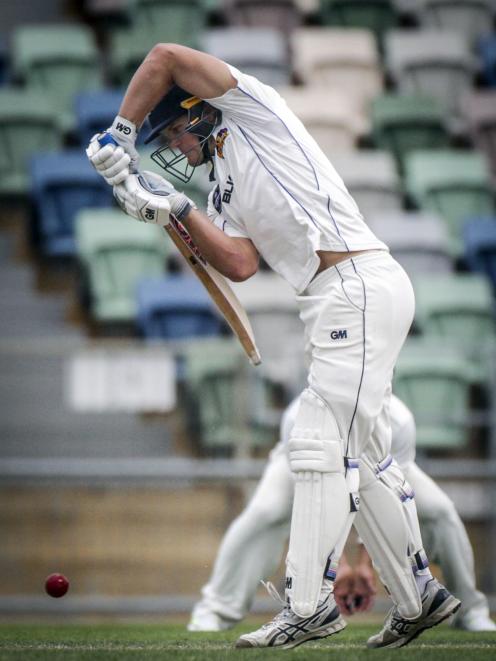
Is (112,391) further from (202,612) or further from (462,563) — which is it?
(462,563)

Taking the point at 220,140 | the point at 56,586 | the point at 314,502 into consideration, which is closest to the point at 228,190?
the point at 220,140

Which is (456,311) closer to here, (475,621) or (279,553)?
(279,553)

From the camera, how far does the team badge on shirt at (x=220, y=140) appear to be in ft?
15.9

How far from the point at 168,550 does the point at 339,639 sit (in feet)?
10.7

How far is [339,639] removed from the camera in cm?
561

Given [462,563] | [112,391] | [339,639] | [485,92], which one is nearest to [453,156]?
[485,92]

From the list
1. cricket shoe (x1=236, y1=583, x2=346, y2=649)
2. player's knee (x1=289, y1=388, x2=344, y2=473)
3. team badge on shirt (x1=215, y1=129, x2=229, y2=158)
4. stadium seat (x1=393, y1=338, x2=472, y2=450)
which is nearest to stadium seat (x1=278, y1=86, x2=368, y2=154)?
stadium seat (x1=393, y1=338, x2=472, y2=450)

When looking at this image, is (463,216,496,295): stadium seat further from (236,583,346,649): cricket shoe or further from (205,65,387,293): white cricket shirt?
(236,583,346,649): cricket shoe

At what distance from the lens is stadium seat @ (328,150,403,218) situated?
11.1m

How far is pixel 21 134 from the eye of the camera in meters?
11.4

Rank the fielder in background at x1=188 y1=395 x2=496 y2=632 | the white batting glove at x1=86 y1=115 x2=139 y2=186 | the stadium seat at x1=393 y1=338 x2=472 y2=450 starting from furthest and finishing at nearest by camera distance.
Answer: the stadium seat at x1=393 y1=338 x2=472 y2=450
the fielder in background at x1=188 y1=395 x2=496 y2=632
the white batting glove at x1=86 y1=115 x2=139 y2=186

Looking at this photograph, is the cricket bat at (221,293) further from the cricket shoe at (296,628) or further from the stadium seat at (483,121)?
the stadium seat at (483,121)

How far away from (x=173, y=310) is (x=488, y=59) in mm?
4868

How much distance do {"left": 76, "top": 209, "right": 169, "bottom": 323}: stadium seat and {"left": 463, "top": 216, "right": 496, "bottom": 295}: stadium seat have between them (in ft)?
7.78
